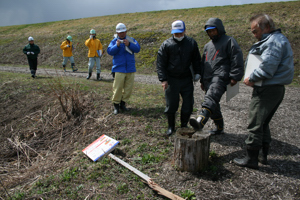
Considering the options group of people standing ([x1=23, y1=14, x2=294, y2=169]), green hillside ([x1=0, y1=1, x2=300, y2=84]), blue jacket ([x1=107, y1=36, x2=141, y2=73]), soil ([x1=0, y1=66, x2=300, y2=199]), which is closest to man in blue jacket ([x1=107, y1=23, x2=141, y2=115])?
blue jacket ([x1=107, y1=36, x2=141, y2=73])

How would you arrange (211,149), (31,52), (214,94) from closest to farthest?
(214,94), (211,149), (31,52)

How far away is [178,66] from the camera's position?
387 cm

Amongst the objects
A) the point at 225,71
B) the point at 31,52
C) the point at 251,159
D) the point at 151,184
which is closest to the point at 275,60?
the point at 225,71

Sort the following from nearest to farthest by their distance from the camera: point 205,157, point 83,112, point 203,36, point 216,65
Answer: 1. point 205,157
2. point 216,65
3. point 83,112
4. point 203,36

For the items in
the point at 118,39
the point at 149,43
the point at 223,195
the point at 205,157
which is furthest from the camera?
the point at 149,43

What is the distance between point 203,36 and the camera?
51.9 ft

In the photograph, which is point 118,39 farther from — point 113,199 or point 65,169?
point 113,199

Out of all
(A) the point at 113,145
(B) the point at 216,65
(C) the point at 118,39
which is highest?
(C) the point at 118,39

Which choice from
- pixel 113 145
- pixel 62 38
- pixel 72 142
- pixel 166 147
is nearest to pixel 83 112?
pixel 72 142

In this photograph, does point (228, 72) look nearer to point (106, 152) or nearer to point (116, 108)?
point (106, 152)

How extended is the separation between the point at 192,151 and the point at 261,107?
1.09m

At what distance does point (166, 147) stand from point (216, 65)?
65.8 inches

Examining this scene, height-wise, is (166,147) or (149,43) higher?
(149,43)

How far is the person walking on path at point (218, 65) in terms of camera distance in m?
3.36
